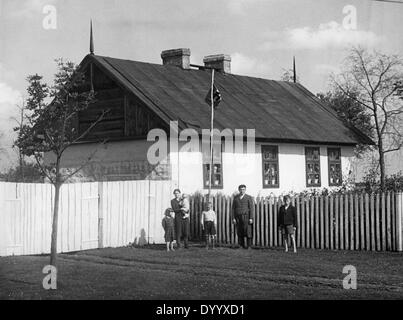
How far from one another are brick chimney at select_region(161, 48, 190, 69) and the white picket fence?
9.80 metres

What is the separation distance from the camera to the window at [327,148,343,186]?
3288cm

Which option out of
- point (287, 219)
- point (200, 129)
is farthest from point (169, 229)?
point (200, 129)

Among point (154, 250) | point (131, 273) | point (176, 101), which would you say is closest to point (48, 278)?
point (131, 273)

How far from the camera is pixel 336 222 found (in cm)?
1997

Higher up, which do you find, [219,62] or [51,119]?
[219,62]

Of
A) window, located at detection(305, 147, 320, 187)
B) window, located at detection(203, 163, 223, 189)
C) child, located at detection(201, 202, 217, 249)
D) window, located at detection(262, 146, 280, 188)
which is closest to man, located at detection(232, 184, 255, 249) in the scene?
child, located at detection(201, 202, 217, 249)

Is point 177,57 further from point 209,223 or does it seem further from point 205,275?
point 205,275

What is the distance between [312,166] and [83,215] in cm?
1394

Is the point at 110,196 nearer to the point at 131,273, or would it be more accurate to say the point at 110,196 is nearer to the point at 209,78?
the point at 131,273

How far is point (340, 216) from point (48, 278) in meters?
9.70

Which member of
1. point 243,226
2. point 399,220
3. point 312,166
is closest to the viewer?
point 399,220

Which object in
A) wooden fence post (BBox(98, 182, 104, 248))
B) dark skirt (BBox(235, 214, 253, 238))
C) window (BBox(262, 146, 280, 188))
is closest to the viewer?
dark skirt (BBox(235, 214, 253, 238))

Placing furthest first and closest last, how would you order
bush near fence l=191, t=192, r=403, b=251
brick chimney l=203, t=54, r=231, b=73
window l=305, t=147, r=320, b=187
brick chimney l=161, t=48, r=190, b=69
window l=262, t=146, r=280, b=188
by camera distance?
brick chimney l=203, t=54, r=231, b=73 → brick chimney l=161, t=48, r=190, b=69 → window l=305, t=147, r=320, b=187 → window l=262, t=146, r=280, b=188 → bush near fence l=191, t=192, r=403, b=251

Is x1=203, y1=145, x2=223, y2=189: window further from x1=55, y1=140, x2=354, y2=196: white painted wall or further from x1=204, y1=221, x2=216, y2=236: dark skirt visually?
x1=204, y1=221, x2=216, y2=236: dark skirt
